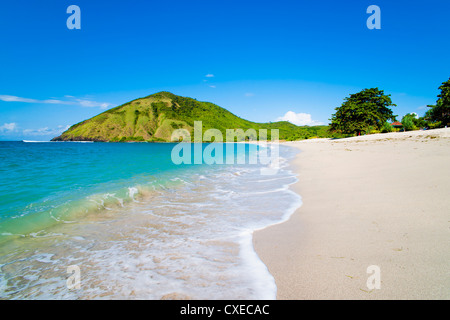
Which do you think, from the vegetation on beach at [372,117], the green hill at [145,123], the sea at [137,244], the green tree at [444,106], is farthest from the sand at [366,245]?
the green hill at [145,123]

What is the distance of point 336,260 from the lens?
2.71m

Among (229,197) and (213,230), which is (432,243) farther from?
(229,197)

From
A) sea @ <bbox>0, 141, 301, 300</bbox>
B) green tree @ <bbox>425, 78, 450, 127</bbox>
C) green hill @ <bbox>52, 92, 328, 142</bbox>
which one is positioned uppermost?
green hill @ <bbox>52, 92, 328, 142</bbox>

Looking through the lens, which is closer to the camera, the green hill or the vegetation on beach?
the vegetation on beach

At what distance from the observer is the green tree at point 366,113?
137 feet

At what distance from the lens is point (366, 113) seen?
4144 centimetres

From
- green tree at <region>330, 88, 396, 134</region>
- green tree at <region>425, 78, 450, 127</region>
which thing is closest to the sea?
green tree at <region>425, 78, 450, 127</region>

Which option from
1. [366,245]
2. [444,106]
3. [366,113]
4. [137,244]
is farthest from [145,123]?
[366,245]

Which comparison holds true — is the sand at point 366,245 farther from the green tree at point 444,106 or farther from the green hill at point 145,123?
the green hill at point 145,123

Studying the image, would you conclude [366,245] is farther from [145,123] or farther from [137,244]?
[145,123]

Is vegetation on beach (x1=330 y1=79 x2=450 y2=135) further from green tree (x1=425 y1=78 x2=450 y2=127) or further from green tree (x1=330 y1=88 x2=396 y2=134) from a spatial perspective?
green tree (x1=425 y1=78 x2=450 y2=127)

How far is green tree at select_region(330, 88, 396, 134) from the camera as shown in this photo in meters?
41.9
